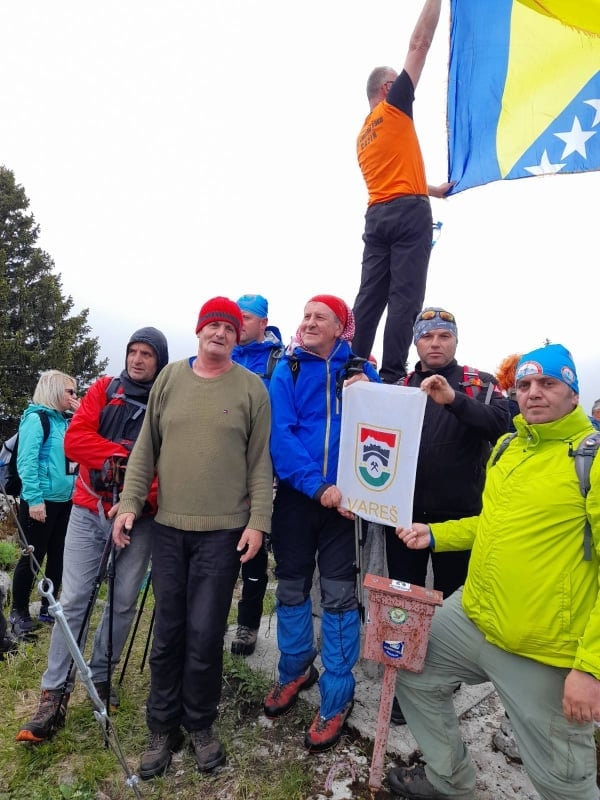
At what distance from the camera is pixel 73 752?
3.39 m

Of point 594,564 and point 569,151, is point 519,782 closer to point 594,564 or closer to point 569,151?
point 594,564

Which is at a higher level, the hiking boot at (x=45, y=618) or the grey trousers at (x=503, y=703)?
the grey trousers at (x=503, y=703)

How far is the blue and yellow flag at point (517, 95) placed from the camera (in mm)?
5109

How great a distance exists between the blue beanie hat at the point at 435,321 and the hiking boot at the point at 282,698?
2.93 metres

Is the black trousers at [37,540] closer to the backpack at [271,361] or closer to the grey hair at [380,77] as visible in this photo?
the backpack at [271,361]

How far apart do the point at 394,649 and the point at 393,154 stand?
4.54 m

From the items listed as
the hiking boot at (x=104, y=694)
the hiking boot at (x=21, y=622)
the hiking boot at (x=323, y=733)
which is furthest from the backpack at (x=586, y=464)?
the hiking boot at (x=21, y=622)

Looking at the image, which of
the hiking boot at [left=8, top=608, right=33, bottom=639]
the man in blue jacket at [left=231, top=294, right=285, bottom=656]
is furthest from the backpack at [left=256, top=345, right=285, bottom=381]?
the hiking boot at [left=8, top=608, right=33, bottom=639]

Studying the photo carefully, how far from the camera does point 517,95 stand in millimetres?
5512

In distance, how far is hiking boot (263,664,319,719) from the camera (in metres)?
3.69

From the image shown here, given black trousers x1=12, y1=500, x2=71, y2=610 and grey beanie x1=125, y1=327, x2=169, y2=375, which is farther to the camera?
black trousers x1=12, y1=500, x2=71, y2=610

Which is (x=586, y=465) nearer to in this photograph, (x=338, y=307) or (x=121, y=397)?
(x=338, y=307)

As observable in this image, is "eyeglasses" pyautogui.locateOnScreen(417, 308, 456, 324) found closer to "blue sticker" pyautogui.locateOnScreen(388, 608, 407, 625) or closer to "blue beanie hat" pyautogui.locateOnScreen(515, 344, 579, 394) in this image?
"blue beanie hat" pyautogui.locateOnScreen(515, 344, 579, 394)

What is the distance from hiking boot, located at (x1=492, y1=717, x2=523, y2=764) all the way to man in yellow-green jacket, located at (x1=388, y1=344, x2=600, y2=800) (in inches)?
28.0
